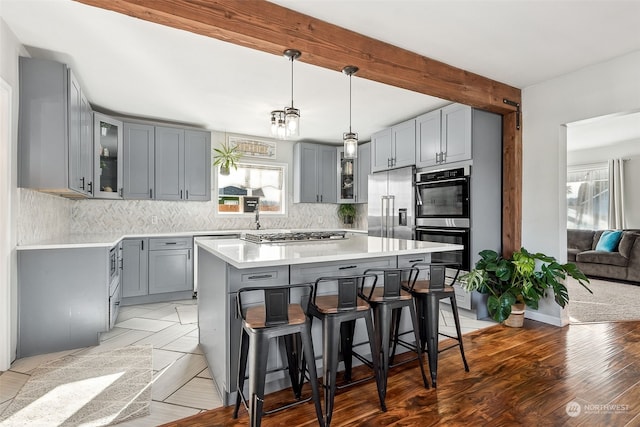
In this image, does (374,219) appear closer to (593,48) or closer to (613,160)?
(593,48)

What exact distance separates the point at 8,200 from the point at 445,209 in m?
3.98

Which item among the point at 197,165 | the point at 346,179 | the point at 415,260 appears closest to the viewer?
the point at 415,260

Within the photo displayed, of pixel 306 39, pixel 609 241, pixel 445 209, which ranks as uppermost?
pixel 306 39

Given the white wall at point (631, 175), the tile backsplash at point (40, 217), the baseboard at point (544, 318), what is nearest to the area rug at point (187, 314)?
the tile backsplash at point (40, 217)

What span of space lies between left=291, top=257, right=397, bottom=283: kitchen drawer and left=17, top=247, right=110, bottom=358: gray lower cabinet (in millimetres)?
1909

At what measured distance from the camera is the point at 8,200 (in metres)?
2.42

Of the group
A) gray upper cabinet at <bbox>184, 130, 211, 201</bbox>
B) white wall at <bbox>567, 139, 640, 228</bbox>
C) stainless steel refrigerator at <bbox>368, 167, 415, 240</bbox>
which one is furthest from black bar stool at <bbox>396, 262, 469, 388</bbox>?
white wall at <bbox>567, 139, 640, 228</bbox>

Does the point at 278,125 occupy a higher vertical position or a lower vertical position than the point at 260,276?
higher

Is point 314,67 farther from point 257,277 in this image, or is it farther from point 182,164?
point 182,164

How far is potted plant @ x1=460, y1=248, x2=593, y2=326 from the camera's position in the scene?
317 centimetres

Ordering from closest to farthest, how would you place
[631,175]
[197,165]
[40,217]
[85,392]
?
[85,392], [40,217], [197,165], [631,175]

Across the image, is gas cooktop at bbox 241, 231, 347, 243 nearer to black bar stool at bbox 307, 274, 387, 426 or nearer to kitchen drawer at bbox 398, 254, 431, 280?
kitchen drawer at bbox 398, 254, 431, 280

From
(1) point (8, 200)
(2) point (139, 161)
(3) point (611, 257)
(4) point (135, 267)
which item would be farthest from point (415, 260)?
(3) point (611, 257)

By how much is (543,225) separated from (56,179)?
14.9 feet
